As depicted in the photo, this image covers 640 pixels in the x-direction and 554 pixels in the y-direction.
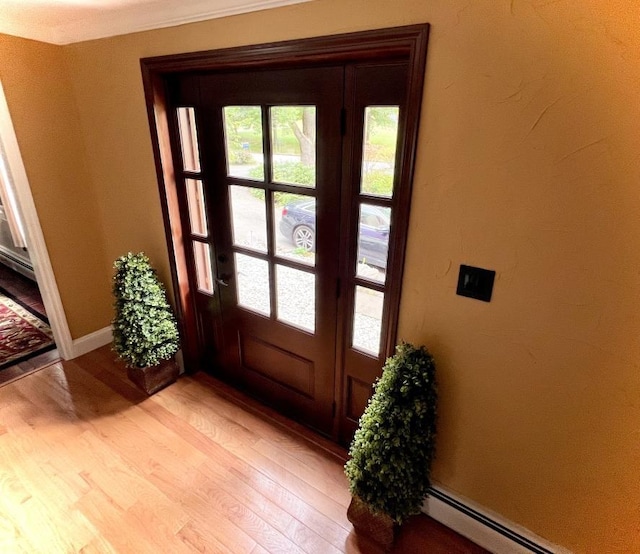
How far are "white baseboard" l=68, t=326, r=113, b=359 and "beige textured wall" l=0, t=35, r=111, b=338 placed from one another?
0.15 feet

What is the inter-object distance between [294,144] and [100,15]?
1.27 m

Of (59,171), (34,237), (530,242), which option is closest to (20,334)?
(34,237)

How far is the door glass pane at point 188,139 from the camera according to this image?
1.94 m

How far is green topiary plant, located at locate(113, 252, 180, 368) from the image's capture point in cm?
219

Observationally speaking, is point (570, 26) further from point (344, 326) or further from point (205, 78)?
point (205, 78)

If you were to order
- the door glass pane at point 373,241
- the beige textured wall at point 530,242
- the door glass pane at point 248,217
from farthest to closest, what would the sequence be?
the door glass pane at point 248,217
the door glass pane at point 373,241
the beige textured wall at point 530,242

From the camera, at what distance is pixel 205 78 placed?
1775 millimetres

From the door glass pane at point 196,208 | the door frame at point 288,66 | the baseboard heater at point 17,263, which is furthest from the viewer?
the baseboard heater at point 17,263

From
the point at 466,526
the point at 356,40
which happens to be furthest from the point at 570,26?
the point at 466,526

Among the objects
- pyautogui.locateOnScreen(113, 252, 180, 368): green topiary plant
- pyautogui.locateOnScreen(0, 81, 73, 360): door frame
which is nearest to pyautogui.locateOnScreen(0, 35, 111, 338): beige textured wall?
pyautogui.locateOnScreen(0, 81, 73, 360): door frame

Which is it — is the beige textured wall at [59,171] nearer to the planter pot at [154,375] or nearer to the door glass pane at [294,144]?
the planter pot at [154,375]

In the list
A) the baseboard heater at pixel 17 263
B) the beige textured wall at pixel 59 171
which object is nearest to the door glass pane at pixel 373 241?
the beige textured wall at pixel 59 171

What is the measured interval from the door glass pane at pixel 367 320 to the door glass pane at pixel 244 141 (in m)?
0.75

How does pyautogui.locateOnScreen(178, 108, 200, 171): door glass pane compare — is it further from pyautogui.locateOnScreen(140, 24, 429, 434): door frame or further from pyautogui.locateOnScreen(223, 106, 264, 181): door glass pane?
pyautogui.locateOnScreen(223, 106, 264, 181): door glass pane
